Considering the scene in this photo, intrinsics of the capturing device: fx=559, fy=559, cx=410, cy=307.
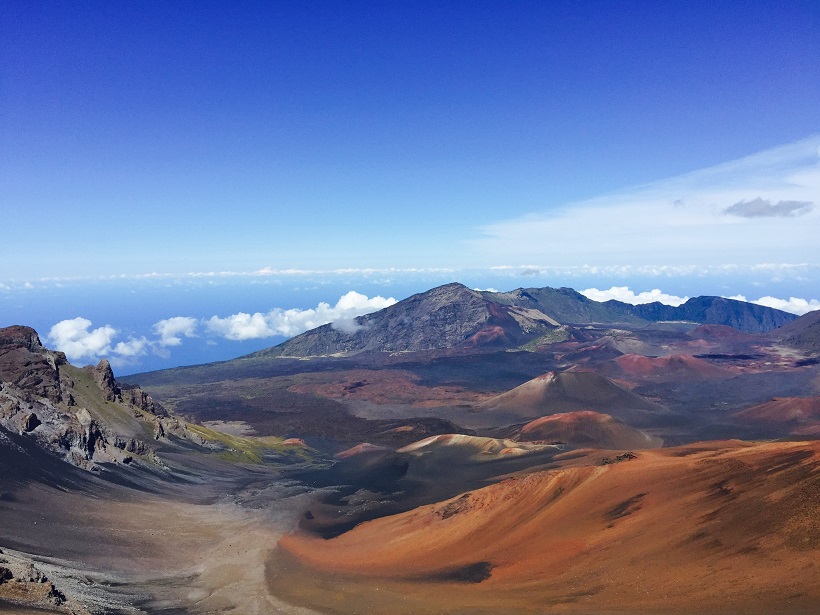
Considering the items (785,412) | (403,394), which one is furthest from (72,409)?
(785,412)

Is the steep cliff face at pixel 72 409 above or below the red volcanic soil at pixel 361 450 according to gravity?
above

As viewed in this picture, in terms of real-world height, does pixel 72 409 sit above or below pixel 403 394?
above

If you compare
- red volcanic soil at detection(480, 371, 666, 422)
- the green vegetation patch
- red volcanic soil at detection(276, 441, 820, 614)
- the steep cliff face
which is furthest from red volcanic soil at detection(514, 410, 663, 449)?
the steep cliff face

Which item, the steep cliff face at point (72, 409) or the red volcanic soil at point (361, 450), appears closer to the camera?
the steep cliff face at point (72, 409)

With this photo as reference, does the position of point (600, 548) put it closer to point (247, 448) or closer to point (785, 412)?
point (247, 448)

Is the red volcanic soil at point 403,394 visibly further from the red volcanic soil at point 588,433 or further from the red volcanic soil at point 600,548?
the red volcanic soil at point 600,548

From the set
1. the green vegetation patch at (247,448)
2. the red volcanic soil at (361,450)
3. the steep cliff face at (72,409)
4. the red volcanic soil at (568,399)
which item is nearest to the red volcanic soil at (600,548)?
the steep cliff face at (72,409)

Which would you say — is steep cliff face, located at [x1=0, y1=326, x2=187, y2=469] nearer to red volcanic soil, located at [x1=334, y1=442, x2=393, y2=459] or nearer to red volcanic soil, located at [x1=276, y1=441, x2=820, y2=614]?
red volcanic soil, located at [x1=334, y1=442, x2=393, y2=459]
